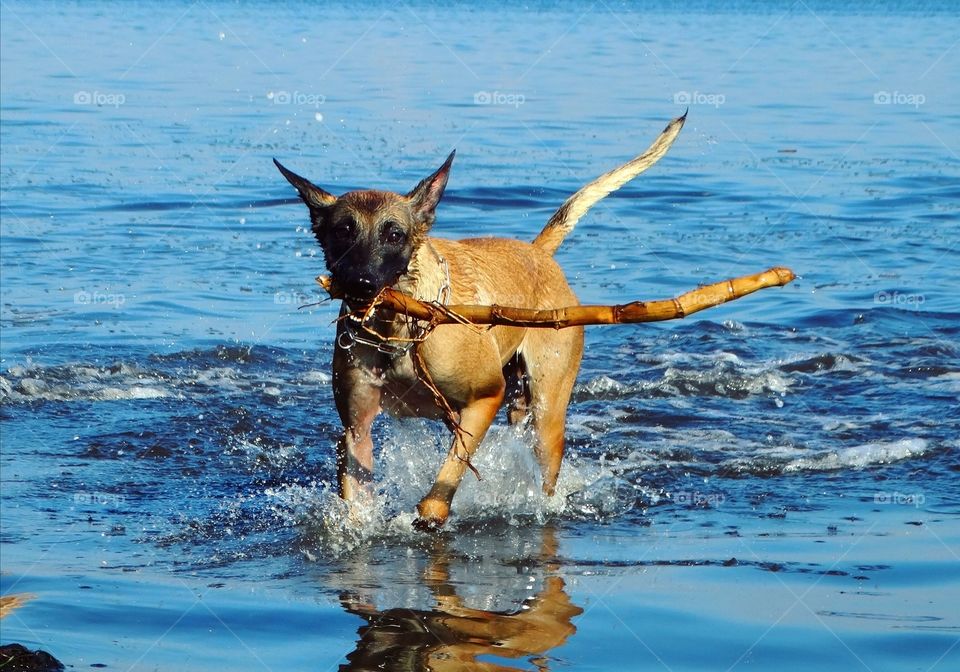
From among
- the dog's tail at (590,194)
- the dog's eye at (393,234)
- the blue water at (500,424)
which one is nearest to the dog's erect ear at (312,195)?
the dog's eye at (393,234)

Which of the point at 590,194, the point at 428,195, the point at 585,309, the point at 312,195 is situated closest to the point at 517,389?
the point at 590,194

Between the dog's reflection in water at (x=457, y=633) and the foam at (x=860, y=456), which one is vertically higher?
the foam at (x=860, y=456)

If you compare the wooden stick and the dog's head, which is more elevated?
the dog's head

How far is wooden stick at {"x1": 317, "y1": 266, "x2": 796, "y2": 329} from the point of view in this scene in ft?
19.5

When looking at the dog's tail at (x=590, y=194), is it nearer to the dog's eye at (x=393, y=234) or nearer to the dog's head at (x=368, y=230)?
the dog's head at (x=368, y=230)

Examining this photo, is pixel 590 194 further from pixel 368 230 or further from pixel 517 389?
pixel 368 230

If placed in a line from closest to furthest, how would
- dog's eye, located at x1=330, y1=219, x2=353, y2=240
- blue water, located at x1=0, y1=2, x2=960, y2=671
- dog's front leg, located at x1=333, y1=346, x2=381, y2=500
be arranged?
blue water, located at x1=0, y1=2, x2=960, y2=671, dog's eye, located at x1=330, y1=219, x2=353, y2=240, dog's front leg, located at x1=333, y1=346, x2=381, y2=500

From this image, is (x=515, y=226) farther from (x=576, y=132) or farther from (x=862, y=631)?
(x=862, y=631)

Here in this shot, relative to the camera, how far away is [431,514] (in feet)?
23.5

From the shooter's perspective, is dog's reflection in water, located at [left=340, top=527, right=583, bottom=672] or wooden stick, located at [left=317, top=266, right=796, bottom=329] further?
wooden stick, located at [left=317, top=266, right=796, bottom=329]

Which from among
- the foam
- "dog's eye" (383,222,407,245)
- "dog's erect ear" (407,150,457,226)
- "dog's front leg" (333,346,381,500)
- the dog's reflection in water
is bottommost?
the dog's reflection in water

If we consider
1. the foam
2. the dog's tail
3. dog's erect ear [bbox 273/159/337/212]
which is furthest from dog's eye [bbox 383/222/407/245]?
the foam

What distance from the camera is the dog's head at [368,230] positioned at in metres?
6.38

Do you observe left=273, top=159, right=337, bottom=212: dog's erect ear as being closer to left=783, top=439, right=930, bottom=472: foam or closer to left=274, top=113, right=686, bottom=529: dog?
left=274, top=113, right=686, bottom=529: dog
